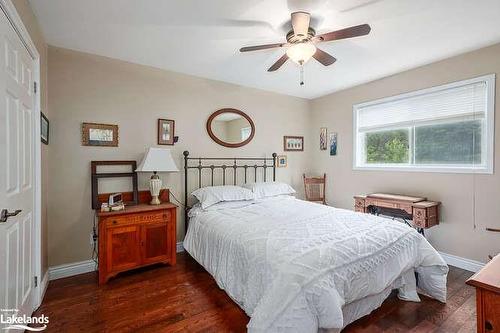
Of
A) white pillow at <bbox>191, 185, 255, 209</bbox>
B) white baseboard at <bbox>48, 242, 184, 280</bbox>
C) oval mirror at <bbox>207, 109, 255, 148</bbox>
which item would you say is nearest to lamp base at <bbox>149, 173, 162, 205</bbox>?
white pillow at <bbox>191, 185, 255, 209</bbox>

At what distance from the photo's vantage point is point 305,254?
164cm

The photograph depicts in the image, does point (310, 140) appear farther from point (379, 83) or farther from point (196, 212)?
point (196, 212)

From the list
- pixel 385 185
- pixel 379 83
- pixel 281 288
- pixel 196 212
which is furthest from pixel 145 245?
pixel 379 83

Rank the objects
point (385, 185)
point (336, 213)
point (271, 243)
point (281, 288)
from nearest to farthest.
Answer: point (281, 288) → point (271, 243) → point (336, 213) → point (385, 185)

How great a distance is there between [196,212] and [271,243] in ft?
4.75

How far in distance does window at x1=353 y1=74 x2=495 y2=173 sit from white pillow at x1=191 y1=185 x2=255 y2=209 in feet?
6.72

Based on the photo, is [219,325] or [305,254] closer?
[305,254]

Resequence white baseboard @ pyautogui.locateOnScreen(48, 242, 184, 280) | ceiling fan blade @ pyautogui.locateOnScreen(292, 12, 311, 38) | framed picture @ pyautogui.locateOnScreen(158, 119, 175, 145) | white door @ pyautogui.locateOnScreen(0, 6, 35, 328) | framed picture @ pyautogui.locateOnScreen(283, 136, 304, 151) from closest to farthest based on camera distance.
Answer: white door @ pyautogui.locateOnScreen(0, 6, 35, 328), ceiling fan blade @ pyautogui.locateOnScreen(292, 12, 311, 38), white baseboard @ pyautogui.locateOnScreen(48, 242, 184, 280), framed picture @ pyautogui.locateOnScreen(158, 119, 175, 145), framed picture @ pyautogui.locateOnScreen(283, 136, 304, 151)

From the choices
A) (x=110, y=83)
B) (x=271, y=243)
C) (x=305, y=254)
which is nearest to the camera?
(x=305, y=254)

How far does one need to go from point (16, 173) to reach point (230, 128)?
268cm

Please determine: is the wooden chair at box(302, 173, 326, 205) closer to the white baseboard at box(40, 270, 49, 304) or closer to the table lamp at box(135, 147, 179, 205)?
the table lamp at box(135, 147, 179, 205)

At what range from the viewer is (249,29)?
90.6 inches

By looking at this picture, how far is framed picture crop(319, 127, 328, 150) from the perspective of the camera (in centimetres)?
454

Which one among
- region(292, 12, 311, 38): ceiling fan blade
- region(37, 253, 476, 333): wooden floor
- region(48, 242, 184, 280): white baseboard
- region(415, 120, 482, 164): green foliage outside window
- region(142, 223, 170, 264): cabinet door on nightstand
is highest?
region(292, 12, 311, 38): ceiling fan blade
